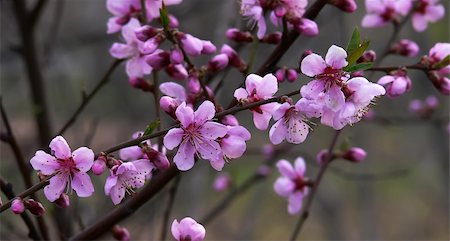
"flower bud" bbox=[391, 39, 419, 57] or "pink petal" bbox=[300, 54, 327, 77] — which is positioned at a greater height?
"pink petal" bbox=[300, 54, 327, 77]

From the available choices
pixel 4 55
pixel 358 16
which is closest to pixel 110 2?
pixel 4 55

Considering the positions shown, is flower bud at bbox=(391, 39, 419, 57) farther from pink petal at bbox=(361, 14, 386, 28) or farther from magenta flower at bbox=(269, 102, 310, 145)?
magenta flower at bbox=(269, 102, 310, 145)

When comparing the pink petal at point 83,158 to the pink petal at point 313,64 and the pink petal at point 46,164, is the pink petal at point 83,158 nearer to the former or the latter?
the pink petal at point 46,164

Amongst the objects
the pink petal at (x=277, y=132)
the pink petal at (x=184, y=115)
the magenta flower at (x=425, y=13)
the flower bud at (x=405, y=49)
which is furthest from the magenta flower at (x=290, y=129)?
the magenta flower at (x=425, y=13)

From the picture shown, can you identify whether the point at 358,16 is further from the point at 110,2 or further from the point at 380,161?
the point at 110,2

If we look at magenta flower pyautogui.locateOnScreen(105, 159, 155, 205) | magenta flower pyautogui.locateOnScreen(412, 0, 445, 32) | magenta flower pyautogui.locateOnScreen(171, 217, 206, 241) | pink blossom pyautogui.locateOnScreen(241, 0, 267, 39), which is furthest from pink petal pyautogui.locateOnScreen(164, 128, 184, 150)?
magenta flower pyautogui.locateOnScreen(412, 0, 445, 32)
